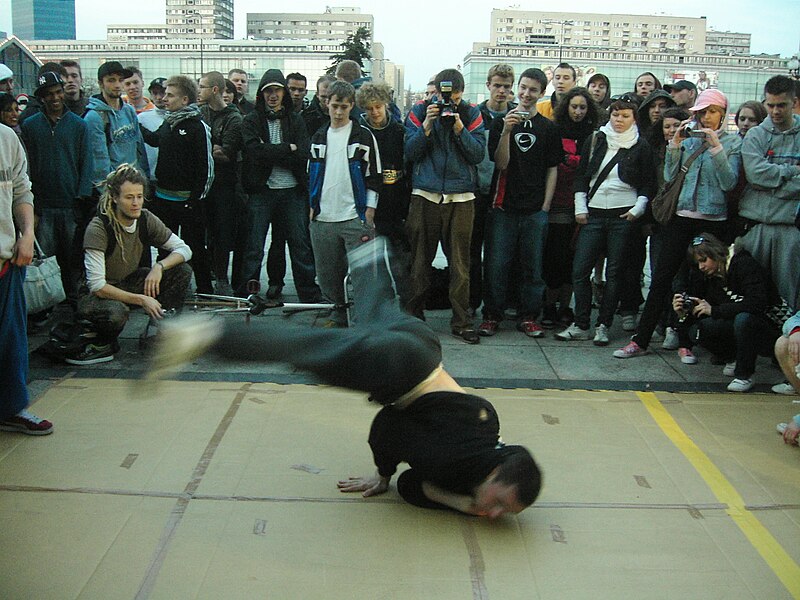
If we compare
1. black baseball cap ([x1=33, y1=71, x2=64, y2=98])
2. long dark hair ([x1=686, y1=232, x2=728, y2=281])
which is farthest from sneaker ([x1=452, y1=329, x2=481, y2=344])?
black baseball cap ([x1=33, y1=71, x2=64, y2=98])

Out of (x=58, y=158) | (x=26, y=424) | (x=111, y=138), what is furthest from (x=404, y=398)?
(x=111, y=138)

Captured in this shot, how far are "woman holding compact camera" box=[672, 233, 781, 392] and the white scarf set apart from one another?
0.87m

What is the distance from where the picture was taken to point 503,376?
505cm

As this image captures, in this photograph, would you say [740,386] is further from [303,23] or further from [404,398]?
[303,23]

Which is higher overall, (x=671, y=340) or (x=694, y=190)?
(x=694, y=190)

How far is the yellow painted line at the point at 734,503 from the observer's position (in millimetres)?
2877

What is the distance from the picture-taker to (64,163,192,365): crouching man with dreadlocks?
16.3 ft

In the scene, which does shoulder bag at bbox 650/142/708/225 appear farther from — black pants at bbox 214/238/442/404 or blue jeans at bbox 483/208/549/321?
black pants at bbox 214/238/442/404

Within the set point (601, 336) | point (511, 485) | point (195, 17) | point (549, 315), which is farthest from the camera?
point (195, 17)

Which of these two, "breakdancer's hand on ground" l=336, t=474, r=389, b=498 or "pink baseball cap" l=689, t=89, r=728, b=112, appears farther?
"pink baseball cap" l=689, t=89, r=728, b=112

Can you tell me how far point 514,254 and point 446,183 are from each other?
820 mm

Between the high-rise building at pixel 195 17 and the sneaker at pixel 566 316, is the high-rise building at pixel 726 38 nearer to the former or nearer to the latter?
the high-rise building at pixel 195 17

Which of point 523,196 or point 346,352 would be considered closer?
point 346,352

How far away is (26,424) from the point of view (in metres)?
3.95
